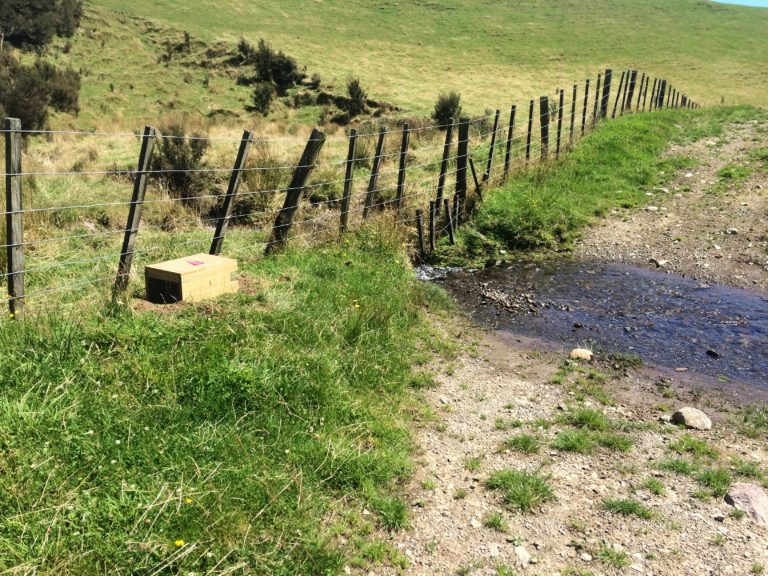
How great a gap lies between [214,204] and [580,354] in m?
7.17

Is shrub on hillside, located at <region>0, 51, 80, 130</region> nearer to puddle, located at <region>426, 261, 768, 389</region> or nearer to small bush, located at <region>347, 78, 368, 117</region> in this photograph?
small bush, located at <region>347, 78, 368, 117</region>

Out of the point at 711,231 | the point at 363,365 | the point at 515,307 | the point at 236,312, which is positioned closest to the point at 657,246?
the point at 711,231

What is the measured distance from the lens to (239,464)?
3.51 m

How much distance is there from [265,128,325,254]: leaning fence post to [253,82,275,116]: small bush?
18965 mm

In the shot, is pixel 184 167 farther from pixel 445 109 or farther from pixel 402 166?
pixel 445 109

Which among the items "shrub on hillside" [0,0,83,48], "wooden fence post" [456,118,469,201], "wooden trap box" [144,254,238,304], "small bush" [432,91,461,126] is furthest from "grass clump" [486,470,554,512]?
"shrub on hillside" [0,0,83,48]

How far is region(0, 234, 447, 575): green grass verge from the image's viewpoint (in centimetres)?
292

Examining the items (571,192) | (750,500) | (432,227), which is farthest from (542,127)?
(750,500)

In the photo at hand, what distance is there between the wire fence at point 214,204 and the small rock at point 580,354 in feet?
11.3

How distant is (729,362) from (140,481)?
5509 mm

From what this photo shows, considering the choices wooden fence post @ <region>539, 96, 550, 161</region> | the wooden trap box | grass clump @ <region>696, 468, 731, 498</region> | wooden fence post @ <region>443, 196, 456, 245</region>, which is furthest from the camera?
wooden fence post @ <region>539, 96, 550, 161</region>

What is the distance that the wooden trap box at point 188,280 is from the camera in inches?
215

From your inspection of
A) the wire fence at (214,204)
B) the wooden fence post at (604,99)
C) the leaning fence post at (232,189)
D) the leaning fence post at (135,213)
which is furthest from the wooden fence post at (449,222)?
the wooden fence post at (604,99)

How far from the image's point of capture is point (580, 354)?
6.21 m
